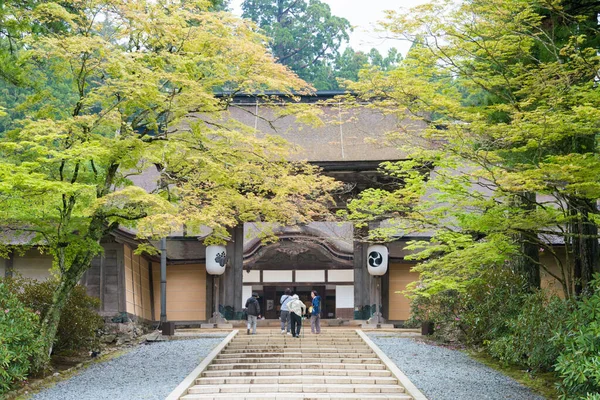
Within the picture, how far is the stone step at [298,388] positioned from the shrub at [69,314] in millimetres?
4196

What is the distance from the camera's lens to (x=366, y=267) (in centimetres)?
2261

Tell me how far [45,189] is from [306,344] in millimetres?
7236

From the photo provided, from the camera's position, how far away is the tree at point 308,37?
1965 inches

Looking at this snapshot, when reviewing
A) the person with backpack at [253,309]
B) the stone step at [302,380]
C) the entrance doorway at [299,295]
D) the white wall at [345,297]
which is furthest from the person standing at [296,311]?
the entrance doorway at [299,295]

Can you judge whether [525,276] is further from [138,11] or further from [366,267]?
[138,11]

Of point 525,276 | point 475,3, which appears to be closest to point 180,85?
point 475,3

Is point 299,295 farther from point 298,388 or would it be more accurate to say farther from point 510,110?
point 510,110

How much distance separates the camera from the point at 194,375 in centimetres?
1329

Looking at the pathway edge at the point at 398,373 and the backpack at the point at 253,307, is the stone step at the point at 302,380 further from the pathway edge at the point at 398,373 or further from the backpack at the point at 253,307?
the backpack at the point at 253,307

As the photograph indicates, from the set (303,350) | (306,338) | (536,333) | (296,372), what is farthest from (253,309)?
(536,333)

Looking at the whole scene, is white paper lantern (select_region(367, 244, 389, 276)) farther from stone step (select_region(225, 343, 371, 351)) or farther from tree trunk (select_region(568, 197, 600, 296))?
tree trunk (select_region(568, 197, 600, 296))

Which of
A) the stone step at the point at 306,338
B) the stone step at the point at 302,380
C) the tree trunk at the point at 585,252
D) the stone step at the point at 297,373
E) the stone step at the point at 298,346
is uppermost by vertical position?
the tree trunk at the point at 585,252

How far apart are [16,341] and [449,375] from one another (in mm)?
7754

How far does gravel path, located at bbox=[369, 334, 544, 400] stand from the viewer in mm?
11953
